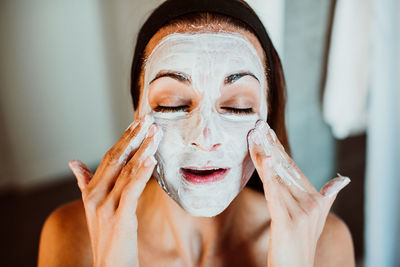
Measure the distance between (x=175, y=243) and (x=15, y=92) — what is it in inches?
58.4

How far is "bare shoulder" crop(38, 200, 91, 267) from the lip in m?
0.31

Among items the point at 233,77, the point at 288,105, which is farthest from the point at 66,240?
the point at 288,105

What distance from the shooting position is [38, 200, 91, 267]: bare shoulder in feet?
2.65

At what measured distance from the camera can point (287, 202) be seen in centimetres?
67

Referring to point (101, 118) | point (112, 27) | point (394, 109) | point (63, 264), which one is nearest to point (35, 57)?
point (101, 118)

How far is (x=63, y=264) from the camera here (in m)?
0.80

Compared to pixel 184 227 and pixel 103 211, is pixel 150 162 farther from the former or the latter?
pixel 184 227

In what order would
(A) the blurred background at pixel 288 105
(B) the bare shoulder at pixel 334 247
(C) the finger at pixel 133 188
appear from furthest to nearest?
(A) the blurred background at pixel 288 105 < (B) the bare shoulder at pixel 334 247 < (C) the finger at pixel 133 188

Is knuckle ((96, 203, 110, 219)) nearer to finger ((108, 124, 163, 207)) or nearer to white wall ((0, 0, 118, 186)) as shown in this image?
finger ((108, 124, 163, 207))

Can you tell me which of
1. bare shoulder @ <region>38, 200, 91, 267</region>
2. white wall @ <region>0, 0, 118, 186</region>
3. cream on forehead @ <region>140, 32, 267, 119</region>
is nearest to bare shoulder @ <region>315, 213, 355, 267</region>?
cream on forehead @ <region>140, 32, 267, 119</region>

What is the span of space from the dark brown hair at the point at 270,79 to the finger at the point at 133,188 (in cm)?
18

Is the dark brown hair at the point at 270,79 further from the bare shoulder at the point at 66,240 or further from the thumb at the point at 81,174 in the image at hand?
the bare shoulder at the point at 66,240

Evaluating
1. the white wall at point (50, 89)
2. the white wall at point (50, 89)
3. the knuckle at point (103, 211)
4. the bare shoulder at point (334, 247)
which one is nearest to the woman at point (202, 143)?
the knuckle at point (103, 211)

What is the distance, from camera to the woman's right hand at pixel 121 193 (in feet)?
2.13
